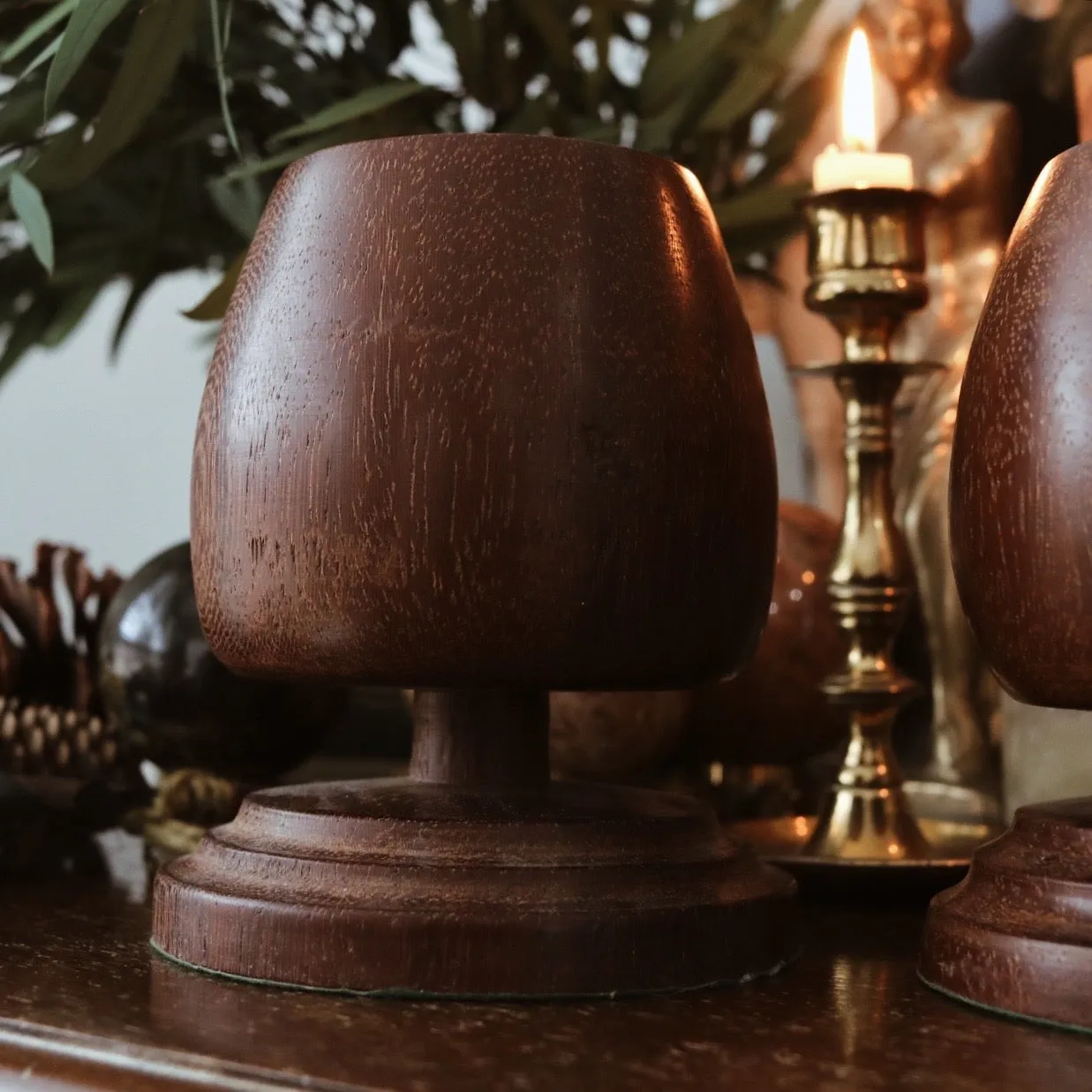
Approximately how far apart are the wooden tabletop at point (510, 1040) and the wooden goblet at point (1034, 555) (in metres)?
0.01

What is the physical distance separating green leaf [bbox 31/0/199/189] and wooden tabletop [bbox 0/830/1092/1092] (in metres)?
0.26

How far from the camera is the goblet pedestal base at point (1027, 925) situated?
11.0 inches

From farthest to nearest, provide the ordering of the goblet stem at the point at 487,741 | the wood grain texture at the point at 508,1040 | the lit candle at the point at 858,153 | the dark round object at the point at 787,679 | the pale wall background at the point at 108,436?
the pale wall background at the point at 108,436 < the dark round object at the point at 787,679 < the lit candle at the point at 858,153 < the goblet stem at the point at 487,741 < the wood grain texture at the point at 508,1040

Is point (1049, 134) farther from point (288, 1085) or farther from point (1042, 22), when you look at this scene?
point (288, 1085)

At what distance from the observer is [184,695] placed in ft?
1.63

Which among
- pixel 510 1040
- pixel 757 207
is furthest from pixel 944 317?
pixel 510 1040

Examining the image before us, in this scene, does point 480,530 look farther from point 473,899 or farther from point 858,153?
point 858,153

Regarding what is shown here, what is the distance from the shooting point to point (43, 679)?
59cm

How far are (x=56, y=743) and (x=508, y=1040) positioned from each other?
0.30 meters

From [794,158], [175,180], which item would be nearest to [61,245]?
[175,180]

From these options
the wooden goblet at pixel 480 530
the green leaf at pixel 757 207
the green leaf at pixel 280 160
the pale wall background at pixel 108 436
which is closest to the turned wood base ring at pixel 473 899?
the wooden goblet at pixel 480 530

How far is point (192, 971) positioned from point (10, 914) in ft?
0.31

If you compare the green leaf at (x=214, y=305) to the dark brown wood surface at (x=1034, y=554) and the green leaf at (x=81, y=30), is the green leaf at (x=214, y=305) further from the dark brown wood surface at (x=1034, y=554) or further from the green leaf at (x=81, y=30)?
the dark brown wood surface at (x=1034, y=554)

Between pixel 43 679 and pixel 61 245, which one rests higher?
pixel 61 245
